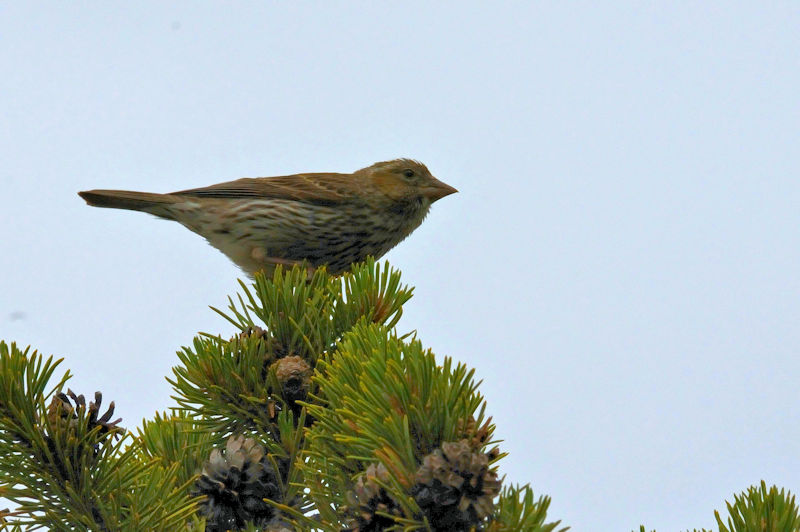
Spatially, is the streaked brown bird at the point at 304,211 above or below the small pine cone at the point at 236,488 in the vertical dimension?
above

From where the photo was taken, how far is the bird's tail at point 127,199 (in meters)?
6.34

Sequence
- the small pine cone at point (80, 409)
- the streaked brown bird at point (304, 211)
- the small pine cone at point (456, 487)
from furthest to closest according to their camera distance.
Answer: the streaked brown bird at point (304, 211) < the small pine cone at point (80, 409) < the small pine cone at point (456, 487)

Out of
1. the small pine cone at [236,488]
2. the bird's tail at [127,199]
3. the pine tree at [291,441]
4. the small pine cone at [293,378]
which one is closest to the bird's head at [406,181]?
the bird's tail at [127,199]

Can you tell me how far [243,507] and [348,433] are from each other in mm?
685

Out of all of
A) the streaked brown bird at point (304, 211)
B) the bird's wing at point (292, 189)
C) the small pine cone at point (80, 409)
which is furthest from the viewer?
the bird's wing at point (292, 189)

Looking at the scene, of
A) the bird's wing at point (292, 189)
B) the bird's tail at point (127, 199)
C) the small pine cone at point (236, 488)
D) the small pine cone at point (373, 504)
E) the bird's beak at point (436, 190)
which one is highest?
the bird's beak at point (436, 190)

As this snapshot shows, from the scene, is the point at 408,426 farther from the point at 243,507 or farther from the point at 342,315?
the point at 342,315

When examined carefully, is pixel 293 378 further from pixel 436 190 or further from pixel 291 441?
pixel 436 190

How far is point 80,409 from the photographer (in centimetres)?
243

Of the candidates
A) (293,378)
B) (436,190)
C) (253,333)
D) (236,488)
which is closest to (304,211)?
(436,190)

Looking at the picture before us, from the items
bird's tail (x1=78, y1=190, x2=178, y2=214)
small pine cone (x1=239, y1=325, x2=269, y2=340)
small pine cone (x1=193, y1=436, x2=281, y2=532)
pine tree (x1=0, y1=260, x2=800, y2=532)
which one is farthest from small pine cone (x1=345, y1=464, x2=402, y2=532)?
bird's tail (x1=78, y1=190, x2=178, y2=214)

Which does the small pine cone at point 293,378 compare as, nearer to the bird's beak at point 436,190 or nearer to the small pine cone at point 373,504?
the small pine cone at point 373,504

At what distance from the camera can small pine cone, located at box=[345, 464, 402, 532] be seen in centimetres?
202

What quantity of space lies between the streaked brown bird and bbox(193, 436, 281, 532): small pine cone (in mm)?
3096
